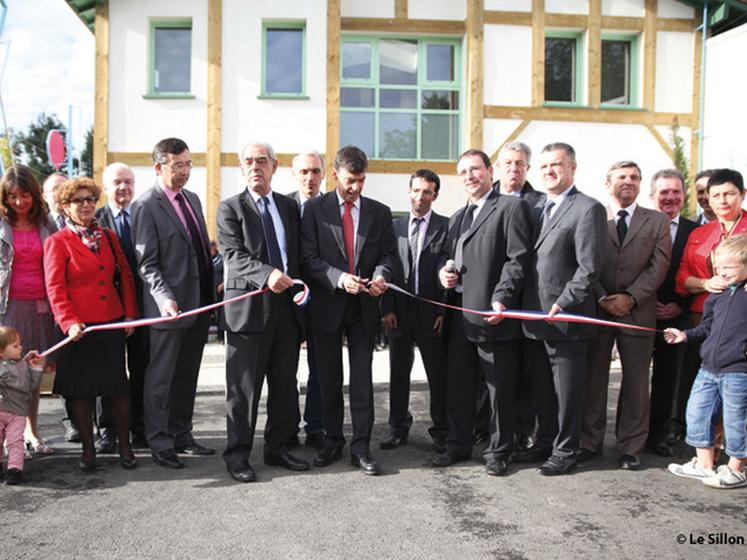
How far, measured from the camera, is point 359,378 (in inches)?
195

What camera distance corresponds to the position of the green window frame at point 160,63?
1396cm

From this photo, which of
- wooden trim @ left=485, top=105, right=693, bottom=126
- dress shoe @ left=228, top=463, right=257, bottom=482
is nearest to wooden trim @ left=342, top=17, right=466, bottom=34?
wooden trim @ left=485, top=105, right=693, bottom=126

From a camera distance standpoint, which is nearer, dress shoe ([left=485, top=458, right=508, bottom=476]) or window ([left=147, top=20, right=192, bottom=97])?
dress shoe ([left=485, top=458, right=508, bottom=476])

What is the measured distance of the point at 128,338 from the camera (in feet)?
17.9

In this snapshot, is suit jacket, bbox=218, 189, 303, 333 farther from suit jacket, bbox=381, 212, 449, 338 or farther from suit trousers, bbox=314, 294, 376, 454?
suit jacket, bbox=381, 212, 449, 338

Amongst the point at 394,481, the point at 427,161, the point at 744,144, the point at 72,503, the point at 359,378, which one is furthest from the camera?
the point at 427,161

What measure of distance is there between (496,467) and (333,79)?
10.8 meters

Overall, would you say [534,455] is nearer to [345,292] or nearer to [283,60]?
[345,292]

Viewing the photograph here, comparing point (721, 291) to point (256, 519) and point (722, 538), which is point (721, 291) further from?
point (256, 519)

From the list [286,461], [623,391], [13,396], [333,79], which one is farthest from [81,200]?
[333,79]

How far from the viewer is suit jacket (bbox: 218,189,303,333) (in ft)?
15.3

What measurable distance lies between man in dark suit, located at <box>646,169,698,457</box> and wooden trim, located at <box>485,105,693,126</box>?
912cm

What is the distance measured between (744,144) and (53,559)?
14.1 m

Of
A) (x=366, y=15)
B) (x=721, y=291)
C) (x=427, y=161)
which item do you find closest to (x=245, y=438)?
(x=721, y=291)
